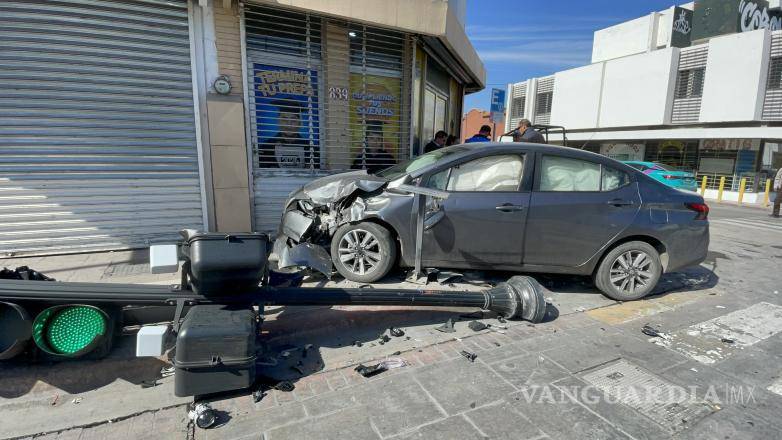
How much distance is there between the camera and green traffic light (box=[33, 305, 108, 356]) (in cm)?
262

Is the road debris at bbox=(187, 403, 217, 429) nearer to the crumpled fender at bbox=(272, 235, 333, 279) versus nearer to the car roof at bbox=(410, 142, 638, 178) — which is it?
the crumpled fender at bbox=(272, 235, 333, 279)

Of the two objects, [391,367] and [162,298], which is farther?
[391,367]

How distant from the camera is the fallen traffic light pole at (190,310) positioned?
97.5 inches

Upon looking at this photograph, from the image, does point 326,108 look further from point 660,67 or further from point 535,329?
point 660,67

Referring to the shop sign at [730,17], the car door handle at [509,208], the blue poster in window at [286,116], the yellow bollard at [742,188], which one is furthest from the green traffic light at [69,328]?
the shop sign at [730,17]

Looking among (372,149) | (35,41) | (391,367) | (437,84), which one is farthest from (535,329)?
(437,84)

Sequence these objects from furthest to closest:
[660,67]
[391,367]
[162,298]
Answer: [660,67] → [391,367] → [162,298]

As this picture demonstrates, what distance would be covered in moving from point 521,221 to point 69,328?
12.7ft

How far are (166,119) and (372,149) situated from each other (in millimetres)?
3446

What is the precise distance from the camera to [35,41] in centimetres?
515

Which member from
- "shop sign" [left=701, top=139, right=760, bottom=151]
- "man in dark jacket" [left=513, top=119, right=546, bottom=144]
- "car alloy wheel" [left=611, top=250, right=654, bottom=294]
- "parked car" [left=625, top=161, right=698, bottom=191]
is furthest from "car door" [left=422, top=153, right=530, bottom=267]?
"shop sign" [left=701, top=139, right=760, bottom=151]

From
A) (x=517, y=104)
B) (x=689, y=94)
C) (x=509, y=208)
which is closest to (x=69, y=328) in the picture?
(x=509, y=208)

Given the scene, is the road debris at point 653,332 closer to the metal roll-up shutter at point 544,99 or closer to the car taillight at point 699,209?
the car taillight at point 699,209

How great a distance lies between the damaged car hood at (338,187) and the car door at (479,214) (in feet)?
2.12
